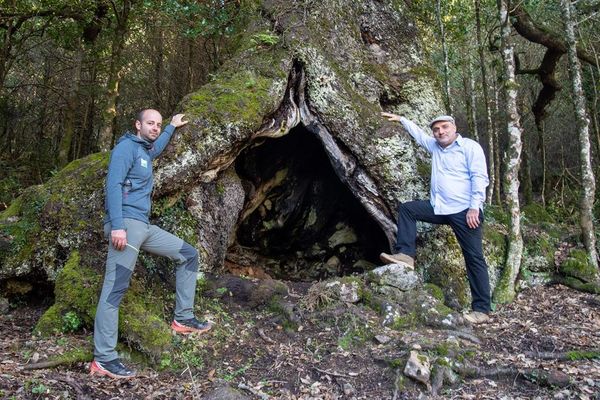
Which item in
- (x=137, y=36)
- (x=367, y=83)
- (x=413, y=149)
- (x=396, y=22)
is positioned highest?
(x=137, y=36)

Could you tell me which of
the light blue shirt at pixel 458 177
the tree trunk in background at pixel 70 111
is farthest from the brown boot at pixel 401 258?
the tree trunk in background at pixel 70 111

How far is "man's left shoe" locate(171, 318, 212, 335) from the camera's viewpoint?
185 inches

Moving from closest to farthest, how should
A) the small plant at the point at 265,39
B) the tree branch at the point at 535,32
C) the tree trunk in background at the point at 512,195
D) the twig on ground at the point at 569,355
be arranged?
the twig on ground at the point at 569,355, the tree trunk in background at the point at 512,195, the small plant at the point at 265,39, the tree branch at the point at 535,32

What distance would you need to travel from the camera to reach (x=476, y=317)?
5.58 m

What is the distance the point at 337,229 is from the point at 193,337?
14.9 ft

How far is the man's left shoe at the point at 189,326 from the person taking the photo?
4.70 meters

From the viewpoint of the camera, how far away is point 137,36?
47.3 ft

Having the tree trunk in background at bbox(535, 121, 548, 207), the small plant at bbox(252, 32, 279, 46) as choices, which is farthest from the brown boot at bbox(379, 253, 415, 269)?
the tree trunk in background at bbox(535, 121, 548, 207)

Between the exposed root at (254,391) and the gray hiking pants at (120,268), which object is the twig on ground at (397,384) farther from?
the gray hiking pants at (120,268)

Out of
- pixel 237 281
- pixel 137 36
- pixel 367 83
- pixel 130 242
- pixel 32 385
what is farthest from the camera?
pixel 137 36

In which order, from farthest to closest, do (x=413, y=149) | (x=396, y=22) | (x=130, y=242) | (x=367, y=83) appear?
(x=396, y=22), (x=367, y=83), (x=413, y=149), (x=130, y=242)

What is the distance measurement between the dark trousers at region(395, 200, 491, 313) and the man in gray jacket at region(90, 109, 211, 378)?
275 centimetres

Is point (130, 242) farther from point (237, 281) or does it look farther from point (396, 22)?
point (396, 22)

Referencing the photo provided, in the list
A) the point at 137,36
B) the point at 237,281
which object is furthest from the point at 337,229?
the point at 137,36
